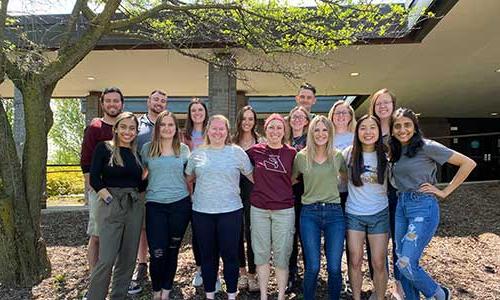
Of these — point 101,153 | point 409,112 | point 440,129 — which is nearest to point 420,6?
point 409,112

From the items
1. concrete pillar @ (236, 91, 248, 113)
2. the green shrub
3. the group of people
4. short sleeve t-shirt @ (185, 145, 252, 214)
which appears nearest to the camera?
the group of people

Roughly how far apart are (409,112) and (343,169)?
0.74 m

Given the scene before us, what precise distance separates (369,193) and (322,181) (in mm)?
418

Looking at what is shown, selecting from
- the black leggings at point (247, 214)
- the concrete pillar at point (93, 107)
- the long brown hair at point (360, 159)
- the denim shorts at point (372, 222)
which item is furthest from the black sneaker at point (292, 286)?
the concrete pillar at point (93, 107)

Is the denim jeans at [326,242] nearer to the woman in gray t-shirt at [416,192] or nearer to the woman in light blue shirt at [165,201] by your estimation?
the woman in gray t-shirt at [416,192]

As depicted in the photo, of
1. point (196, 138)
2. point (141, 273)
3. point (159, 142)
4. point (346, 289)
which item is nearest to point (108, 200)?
point (159, 142)

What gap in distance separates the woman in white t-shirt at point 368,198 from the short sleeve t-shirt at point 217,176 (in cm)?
95

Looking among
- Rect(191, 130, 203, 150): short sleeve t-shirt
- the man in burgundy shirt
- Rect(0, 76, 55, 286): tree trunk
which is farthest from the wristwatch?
Rect(0, 76, 55, 286): tree trunk

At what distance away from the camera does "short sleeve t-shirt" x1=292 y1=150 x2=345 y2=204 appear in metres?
3.74

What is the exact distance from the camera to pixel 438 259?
17.9 ft

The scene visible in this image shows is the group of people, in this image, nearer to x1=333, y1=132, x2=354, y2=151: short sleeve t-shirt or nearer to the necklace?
x1=333, y1=132, x2=354, y2=151: short sleeve t-shirt

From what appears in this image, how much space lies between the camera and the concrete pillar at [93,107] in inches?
537

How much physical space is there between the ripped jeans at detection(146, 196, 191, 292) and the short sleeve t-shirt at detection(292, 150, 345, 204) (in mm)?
1094

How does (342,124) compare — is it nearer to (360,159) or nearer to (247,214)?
(360,159)
